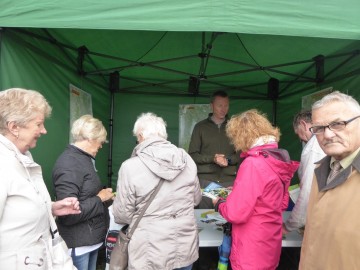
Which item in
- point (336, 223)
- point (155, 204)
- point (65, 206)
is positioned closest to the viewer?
point (336, 223)

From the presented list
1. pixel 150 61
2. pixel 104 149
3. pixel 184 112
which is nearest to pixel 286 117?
pixel 184 112

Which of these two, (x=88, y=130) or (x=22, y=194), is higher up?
(x=88, y=130)

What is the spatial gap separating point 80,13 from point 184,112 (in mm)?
3303

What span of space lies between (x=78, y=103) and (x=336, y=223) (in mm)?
3178

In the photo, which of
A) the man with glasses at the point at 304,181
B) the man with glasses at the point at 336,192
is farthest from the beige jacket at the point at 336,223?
the man with glasses at the point at 304,181

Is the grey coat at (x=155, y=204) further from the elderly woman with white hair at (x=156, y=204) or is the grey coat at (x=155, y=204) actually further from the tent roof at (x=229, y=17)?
the tent roof at (x=229, y=17)

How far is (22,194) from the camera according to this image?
130 cm

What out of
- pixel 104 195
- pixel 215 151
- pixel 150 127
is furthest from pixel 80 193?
pixel 215 151

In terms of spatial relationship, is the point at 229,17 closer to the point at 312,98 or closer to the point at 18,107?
the point at 18,107

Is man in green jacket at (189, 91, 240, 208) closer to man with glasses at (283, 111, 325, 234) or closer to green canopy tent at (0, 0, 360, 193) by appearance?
green canopy tent at (0, 0, 360, 193)

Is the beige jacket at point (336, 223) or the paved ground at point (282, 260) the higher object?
the beige jacket at point (336, 223)

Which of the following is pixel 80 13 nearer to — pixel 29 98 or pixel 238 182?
pixel 29 98

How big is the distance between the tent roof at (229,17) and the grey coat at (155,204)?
79 cm

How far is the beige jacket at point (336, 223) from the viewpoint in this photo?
121 centimetres
